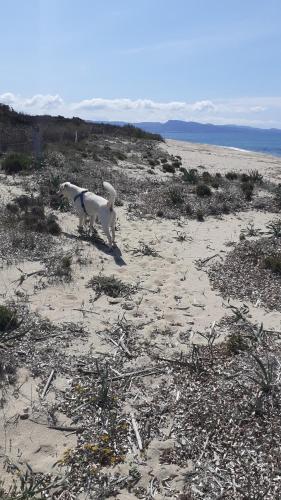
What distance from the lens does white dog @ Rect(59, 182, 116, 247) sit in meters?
10.4

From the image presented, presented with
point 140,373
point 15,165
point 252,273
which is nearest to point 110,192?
point 252,273

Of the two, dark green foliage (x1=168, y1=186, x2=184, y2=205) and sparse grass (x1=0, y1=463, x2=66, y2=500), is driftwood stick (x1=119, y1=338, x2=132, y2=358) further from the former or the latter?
dark green foliage (x1=168, y1=186, x2=184, y2=205)

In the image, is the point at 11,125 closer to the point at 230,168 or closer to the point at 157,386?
the point at 230,168

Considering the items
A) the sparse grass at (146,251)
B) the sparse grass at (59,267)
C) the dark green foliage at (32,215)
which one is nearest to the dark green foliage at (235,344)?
the sparse grass at (59,267)

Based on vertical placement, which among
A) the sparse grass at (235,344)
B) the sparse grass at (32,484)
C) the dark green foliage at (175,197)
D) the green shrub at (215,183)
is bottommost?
the sparse grass at (32,484)

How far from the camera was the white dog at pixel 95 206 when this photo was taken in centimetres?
1040

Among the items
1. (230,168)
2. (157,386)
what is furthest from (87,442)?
(230,168)

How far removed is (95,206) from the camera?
1082cm

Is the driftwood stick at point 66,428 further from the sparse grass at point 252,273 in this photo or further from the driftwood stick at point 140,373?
the sparse grass at point 252,273

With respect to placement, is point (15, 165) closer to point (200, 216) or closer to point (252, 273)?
point (200, 216)

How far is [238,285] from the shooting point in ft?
29.3

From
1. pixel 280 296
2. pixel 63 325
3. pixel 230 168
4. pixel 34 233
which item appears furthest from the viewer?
pixel 230 168

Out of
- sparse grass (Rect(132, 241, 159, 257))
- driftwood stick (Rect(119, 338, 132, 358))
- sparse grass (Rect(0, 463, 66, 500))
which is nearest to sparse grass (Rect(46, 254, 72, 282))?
sparse grass (Rect(132, 241, 159, 257))

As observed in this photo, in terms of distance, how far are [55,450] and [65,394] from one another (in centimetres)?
85
